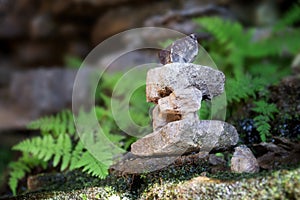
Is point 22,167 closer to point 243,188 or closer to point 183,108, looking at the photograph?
point 183,108

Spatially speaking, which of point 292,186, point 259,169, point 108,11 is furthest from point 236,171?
point 108,11

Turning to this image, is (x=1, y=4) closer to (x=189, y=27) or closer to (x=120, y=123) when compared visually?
(x=189, y=27)

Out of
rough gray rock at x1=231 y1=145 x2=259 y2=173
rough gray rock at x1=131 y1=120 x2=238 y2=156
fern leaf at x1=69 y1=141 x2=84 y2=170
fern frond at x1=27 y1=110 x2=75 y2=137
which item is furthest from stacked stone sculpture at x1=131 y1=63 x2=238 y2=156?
fern frond at x1=27 y1=110 x2=75 y2=137

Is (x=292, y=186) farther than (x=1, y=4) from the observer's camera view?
No

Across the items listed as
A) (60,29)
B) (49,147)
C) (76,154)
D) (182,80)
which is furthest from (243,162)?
(60,29)

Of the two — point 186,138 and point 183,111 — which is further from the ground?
point 183,111

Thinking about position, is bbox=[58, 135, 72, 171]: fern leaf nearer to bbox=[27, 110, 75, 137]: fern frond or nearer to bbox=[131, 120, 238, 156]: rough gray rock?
bbox=[27, 110, 75, 137]: fern frond

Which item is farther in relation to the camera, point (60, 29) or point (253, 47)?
point (60, 29)
